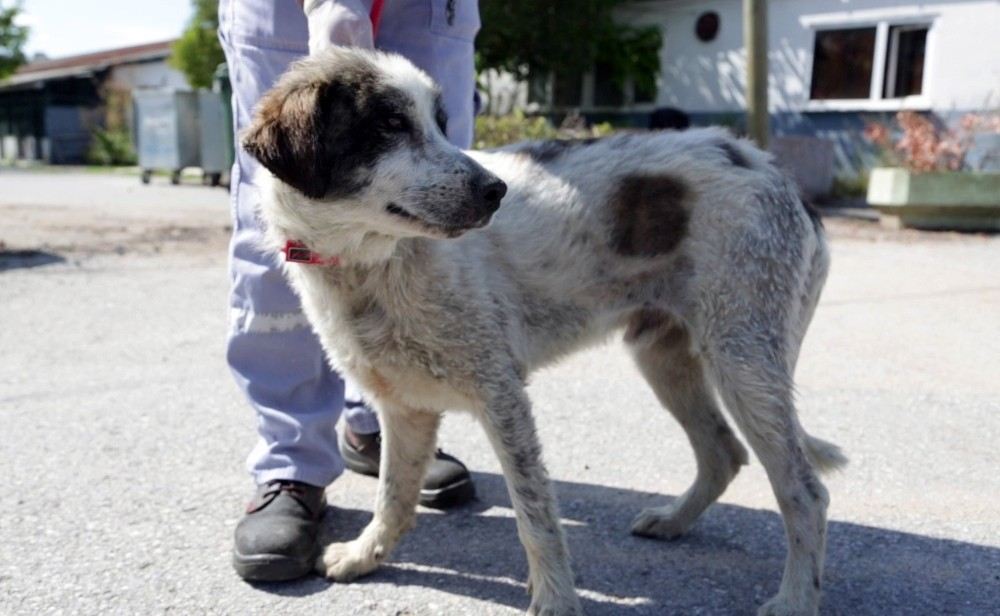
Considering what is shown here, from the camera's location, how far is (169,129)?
19891mm

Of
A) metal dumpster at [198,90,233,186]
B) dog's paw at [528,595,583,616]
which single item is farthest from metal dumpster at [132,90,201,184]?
dog's paw at [528,595,583,616]

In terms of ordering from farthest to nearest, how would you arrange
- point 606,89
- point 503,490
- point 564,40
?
point 606,89, point 564,40, point 503,490

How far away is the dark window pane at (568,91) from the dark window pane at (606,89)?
381mm

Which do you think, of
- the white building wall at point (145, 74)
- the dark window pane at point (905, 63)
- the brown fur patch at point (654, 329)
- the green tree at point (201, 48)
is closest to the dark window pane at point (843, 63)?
the dark window pane at point (905, 63)

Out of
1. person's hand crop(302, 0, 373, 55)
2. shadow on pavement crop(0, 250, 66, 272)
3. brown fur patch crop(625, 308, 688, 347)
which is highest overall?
person's hand crop(302, 0, 373, 55)

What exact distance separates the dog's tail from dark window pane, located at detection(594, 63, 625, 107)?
1806 cm

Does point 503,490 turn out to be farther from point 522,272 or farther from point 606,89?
point 606,89

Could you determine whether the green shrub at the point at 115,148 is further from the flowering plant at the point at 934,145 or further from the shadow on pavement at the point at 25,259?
the flowering plant at the point at 934,145

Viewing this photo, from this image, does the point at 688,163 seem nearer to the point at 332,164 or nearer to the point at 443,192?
the point at 443,192

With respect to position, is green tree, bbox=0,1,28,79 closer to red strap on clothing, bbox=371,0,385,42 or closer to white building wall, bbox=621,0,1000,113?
white building wall, bbox=621,0,1000,113

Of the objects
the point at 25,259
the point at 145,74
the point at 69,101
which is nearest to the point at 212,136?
the point at 25,259

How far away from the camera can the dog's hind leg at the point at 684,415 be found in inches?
122

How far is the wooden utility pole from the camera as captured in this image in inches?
396

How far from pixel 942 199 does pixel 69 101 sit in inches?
1479
